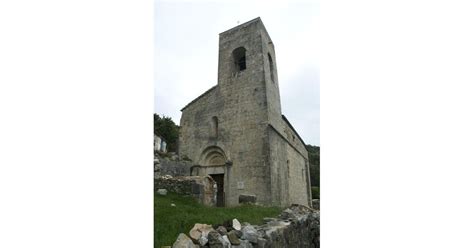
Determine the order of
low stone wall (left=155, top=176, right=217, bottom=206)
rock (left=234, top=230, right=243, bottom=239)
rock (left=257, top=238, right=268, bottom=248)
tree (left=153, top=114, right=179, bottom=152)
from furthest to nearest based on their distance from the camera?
tree (left=153, top=114, right=179, bottom=152)
low stone wall (left=155, top=176, right=217, bottom=206)
rock (left=257, top=238, right=268, bottom=248)
rock (left=234, top=230, right=243, bottom=239)

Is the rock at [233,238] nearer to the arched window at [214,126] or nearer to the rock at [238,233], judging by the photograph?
the rock at [238,233]

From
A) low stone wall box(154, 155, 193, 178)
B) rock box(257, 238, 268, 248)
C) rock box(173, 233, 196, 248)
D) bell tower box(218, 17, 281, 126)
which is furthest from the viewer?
bell tower box(218, 17, 281, 126)

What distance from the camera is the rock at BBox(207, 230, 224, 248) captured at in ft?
8.11

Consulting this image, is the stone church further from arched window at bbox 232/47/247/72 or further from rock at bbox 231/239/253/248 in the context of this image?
rock at bbox 231/239/253/248

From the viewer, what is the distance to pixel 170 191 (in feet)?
21.9

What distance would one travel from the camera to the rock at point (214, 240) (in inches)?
97.3

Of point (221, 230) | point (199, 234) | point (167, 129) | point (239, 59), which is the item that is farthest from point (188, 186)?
point (167, 129)

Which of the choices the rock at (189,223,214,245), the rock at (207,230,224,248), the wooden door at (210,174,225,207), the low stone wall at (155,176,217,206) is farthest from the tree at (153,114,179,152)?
the rock at (207,230,224,248)

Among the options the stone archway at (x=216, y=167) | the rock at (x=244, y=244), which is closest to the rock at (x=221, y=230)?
the rock at (x=244, y=244)

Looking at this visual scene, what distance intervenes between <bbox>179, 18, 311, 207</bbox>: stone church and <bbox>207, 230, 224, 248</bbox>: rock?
22.2 feet
